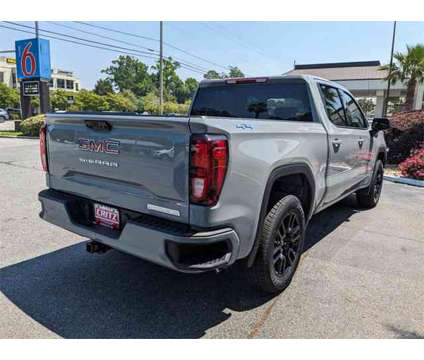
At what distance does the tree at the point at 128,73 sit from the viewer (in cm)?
9657

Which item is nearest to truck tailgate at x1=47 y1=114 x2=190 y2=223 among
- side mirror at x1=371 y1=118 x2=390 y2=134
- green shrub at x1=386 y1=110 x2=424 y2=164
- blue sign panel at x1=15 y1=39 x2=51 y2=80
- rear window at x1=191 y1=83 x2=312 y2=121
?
rear window at x1=191 y1=83 x2=312 y2=121

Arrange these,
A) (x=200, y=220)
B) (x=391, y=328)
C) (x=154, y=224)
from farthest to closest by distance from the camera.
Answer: (x=391, y=328), (x=154, y=224), (x=200, y=220)

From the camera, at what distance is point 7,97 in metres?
55.0

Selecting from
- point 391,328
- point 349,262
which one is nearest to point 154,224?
point 391,328

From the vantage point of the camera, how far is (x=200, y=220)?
7.43 feet

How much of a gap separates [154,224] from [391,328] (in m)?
1.97

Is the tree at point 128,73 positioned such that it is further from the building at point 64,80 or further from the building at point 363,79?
the building at point 363,79

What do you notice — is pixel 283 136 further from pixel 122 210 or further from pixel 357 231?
pixel 357 231

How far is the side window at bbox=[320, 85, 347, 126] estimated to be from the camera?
4043mm

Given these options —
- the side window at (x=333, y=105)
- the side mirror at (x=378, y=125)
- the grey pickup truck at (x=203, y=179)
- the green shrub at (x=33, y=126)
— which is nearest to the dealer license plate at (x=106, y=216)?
the grey pickup truck at (x=203, y=179)

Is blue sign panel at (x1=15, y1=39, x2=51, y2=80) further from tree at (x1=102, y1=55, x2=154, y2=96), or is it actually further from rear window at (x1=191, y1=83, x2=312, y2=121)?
tree at (x1=102, y1=55, x2=154, y2=96)

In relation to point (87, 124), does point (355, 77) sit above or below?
above

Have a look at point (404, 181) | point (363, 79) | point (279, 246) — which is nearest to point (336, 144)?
point (279, 246)

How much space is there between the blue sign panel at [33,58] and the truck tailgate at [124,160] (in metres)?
21.2
